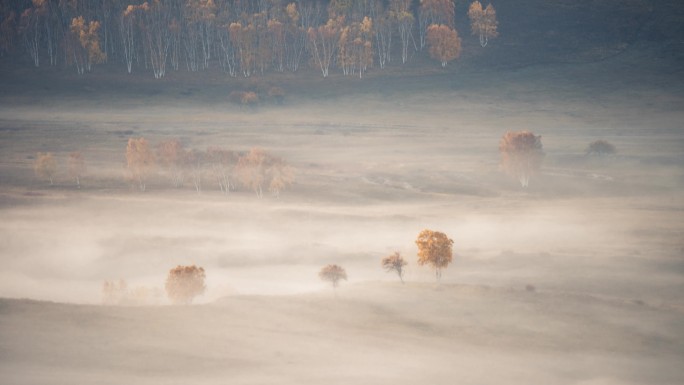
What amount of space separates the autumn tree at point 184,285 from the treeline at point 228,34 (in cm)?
10356

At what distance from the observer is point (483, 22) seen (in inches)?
6816

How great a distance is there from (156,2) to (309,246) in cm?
10746

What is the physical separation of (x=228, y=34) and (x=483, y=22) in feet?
162

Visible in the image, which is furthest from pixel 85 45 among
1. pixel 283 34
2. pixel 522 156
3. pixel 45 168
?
pixel 522 156

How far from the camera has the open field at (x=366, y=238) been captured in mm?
45188

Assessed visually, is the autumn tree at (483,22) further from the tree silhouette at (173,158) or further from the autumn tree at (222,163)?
the tree silhouette at (173,158)

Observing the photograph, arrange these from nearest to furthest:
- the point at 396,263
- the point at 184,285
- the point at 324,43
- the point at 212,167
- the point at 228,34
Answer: the point at 184,285
the point at 396,263
the point at 212,167
the point at 324,43
the point at 228,34

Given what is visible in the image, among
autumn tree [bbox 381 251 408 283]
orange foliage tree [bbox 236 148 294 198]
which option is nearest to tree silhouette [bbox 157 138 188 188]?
orange foliage tree [bbox 236 148 294 198]

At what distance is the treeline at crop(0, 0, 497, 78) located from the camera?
163625 mm

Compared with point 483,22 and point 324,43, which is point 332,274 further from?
point 483,22

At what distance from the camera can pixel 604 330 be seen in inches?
1982

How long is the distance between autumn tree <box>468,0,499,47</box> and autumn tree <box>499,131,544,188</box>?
225ft

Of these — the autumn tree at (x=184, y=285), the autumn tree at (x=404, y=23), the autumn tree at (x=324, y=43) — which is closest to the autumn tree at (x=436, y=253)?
the autumn tree at (x=184, y=285)

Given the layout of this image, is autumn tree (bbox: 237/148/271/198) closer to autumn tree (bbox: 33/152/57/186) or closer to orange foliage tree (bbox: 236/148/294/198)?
orange foliage tree (bbox: 236/148/294/198)
